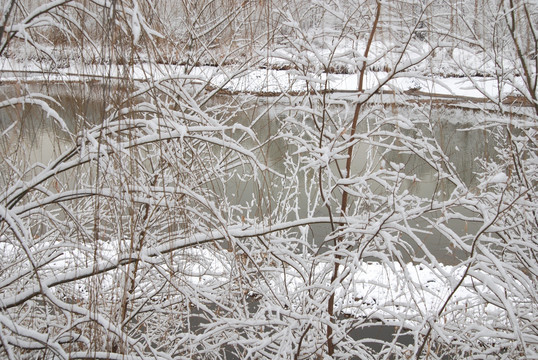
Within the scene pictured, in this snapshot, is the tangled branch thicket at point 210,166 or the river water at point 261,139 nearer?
the tangled branch thicket at point 210,166

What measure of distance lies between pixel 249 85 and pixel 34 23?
5.89ft

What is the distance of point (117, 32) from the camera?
1377mm

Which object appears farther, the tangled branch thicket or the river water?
the river water

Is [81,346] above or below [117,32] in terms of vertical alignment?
below

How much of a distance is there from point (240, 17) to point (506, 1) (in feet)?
5.22

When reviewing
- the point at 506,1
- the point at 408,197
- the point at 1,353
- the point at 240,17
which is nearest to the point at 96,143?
the point at 1,353

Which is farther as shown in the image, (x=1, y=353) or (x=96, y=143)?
(x=1, y=353)

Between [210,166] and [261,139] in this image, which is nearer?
[210,166]

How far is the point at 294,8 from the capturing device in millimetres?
2574

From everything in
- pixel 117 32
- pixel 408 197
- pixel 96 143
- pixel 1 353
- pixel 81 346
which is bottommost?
pixel 81 346

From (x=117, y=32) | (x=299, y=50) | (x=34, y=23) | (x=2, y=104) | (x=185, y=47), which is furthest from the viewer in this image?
(x=185, y=47)

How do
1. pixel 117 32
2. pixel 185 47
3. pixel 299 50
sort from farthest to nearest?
pixel 185 47
pixel 299 50
pixel 117 32

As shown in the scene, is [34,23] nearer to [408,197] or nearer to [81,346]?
[81,346]

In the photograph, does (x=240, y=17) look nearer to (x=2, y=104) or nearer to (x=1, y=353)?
(x=2, y=104)
